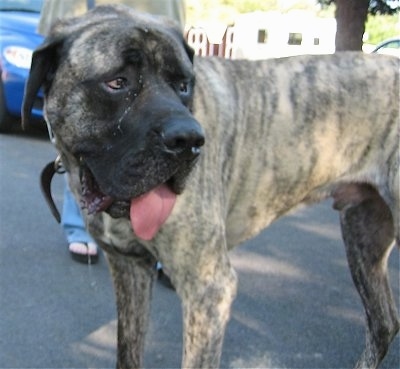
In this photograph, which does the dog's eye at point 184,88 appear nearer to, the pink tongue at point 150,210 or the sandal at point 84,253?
the pink tongue at point 150,210

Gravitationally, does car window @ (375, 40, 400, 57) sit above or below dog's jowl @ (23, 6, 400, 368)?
below

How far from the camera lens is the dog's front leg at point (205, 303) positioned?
8.36 ft

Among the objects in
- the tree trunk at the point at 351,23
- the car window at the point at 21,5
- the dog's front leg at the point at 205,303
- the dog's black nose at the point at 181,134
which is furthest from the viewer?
the tree trunk at the point at 351,23

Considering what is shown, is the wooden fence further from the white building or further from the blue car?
the blue car

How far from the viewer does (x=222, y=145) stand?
2754 millimetres

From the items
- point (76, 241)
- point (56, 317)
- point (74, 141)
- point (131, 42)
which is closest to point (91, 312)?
point (56, 317)

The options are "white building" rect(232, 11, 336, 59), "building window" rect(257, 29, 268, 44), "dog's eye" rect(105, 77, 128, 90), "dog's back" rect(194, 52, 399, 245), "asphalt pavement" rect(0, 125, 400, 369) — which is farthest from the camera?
"building window" rect(257, 29, 268, 44)

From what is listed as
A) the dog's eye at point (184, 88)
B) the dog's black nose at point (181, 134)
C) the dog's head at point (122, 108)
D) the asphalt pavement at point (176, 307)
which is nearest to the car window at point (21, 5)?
the asphalt pavement at point (176, 307)

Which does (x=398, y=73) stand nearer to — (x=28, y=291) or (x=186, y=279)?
(x=186, y=279)

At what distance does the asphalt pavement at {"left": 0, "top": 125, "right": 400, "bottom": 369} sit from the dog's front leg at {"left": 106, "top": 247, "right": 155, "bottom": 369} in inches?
13.8

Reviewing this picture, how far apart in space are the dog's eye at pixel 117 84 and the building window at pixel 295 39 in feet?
67.7

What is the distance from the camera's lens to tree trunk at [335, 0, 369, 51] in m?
10.6

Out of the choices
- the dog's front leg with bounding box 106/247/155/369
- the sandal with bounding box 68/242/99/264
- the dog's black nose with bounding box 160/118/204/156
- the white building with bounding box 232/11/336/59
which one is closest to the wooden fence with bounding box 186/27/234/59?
the white building with bounding box 232/11/336/59

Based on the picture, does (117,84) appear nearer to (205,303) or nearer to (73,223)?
(205,303)
